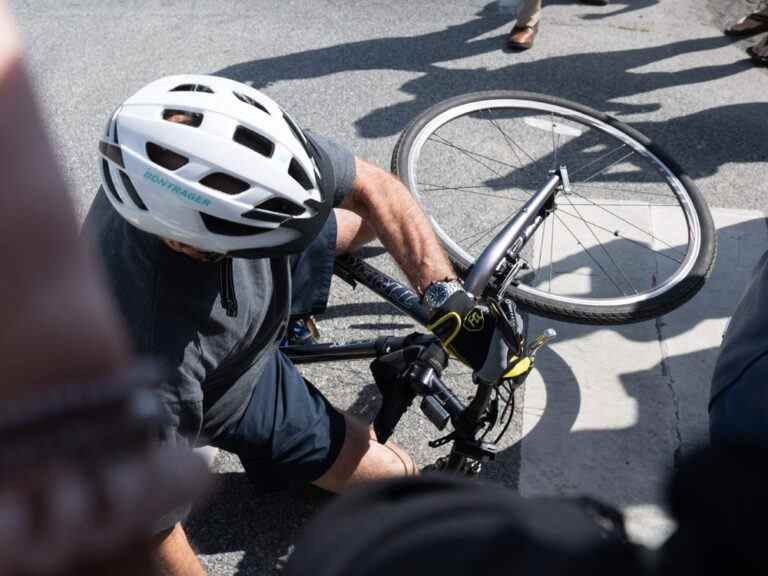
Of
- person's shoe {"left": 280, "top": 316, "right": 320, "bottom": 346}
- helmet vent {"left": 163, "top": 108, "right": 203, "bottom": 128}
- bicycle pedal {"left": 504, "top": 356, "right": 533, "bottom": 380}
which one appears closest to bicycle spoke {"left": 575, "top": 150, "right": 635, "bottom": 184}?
person's shoe {"left": 280, "top": 316, "right": 320, "bottom": 346}

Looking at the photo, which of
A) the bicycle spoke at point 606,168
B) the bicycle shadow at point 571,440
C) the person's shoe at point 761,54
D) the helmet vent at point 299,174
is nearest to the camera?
the helmet vent at point 299,174

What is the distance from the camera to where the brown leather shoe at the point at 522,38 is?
20.2 ft

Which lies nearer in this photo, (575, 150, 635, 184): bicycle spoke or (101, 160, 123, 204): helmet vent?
(101, 160, 123, 204): helmet vent

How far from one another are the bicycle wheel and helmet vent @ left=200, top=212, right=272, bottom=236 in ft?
5.24

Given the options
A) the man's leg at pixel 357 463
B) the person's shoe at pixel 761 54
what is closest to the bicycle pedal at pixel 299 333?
the man's leg at pixel 357 463

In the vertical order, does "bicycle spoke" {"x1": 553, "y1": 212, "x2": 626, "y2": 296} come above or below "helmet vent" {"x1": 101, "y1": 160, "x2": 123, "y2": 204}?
below

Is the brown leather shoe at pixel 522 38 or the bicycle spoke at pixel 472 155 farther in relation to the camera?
the brown leather shoe at pixel 522 38

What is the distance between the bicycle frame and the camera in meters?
2.75

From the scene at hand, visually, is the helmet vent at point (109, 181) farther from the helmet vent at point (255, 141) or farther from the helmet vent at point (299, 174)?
the helmet vent at point (299, 174)

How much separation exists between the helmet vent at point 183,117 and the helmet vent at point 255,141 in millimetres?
126

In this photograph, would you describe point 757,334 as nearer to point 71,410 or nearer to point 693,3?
point 71,410

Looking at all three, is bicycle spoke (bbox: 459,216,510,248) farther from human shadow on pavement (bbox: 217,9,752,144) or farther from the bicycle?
human shadow on pavement (bbox: 217,9,752,144)

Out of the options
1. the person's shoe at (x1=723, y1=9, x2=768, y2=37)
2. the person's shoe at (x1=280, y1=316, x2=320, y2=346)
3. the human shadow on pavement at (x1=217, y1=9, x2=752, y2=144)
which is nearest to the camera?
the person's shoe at (x1=280, y1=316, x2=320, y2=346)

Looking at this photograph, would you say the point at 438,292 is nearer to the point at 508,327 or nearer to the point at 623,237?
the point at 508,327
